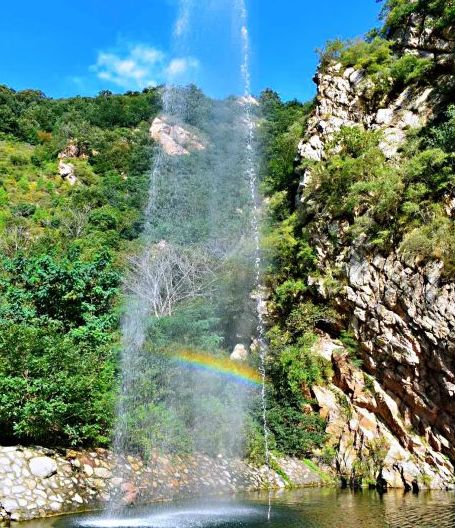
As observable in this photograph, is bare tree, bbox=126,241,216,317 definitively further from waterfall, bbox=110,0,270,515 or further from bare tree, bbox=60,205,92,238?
Result: bare tree, bbox=60,205,92,238

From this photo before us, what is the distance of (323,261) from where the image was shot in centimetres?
1892

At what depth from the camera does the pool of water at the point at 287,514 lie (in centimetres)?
839

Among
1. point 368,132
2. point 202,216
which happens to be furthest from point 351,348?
point 202,216

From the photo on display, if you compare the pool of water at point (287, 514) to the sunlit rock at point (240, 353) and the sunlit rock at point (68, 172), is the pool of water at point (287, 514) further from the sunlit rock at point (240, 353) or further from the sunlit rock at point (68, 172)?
the sunlit rock at point (68, 172)

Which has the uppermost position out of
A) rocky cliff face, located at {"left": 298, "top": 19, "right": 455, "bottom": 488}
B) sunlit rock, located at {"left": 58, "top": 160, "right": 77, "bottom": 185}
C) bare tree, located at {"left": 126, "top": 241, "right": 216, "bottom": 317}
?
sunlit rock, located at {"left": 58, "top": 160, "right": 77, "bottom": 185}

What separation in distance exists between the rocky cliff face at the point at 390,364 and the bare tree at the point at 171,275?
7.99 metres

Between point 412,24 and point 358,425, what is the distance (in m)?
18.6

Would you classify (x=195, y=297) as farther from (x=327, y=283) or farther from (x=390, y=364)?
(x=390, y=364)

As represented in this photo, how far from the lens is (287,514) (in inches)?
373

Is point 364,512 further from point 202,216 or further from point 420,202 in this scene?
point 202,216

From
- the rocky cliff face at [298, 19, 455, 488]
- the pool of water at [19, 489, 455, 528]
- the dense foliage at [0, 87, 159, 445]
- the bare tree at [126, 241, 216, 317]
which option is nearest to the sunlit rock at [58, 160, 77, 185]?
the dense foliage at [0, 87, 159, 445]

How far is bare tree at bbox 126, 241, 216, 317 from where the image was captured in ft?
80.8

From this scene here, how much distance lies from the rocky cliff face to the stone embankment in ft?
12.6

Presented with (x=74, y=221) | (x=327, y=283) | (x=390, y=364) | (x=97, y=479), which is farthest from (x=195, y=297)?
(x=74, y=221)
